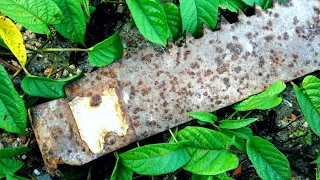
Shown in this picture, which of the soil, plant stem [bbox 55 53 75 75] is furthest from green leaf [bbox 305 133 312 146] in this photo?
plant stem [bbox 55 53 75 75]

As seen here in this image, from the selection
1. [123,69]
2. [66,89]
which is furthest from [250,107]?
[66,89]

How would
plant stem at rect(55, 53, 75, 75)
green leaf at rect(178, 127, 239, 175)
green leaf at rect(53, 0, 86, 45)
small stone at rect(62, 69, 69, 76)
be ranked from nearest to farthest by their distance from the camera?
1. green leaf at rect(178, 127, 239, 175)
2. green leaf at rect(53, 0, 86, 45)
3. plant stem at rect(55, 53, 75, 75)
4. small stone at rect(62, 69, 69, 76)

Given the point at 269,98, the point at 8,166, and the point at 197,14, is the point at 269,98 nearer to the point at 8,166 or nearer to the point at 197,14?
the point at 197,14

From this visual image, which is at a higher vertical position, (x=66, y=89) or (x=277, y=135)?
(x=66, y=89)

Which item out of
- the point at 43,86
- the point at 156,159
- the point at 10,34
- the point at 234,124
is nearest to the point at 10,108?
the point at 43,86

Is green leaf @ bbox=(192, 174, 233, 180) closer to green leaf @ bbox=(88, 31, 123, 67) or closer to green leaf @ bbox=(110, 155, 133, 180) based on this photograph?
green leaf @ bbox=(110, 155, 133, 180)

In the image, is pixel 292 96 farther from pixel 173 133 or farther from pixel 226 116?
pixel 173 133
